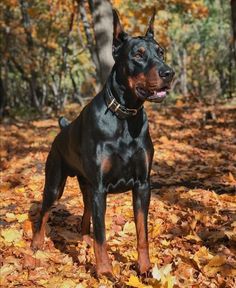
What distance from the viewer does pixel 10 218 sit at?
236 inches

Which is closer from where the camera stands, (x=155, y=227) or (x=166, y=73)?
(x=166, y=73)

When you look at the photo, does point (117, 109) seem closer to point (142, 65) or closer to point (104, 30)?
point (142, 65)

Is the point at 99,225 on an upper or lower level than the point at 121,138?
lower

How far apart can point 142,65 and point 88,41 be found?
15061 mm

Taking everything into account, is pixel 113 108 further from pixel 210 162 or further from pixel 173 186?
pixel 210 162

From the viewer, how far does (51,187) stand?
496cm

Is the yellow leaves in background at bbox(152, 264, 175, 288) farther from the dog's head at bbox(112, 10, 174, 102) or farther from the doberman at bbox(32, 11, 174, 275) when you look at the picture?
the dog's head at bbox(112, 10, 174, 102)

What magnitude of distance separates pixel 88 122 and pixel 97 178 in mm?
521

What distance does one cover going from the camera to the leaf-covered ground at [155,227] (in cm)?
417

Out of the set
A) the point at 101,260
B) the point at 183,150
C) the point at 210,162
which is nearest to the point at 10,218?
the point at 101,260

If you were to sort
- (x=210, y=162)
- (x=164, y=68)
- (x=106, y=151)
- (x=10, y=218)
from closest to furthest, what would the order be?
1. (x=164, y=68)
2. (x=106, y=151)
3. (x=10, y=218)
4. (x=210, y=162)

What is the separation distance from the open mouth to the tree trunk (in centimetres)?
609

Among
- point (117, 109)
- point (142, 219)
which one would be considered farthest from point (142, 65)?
point (142, 219)

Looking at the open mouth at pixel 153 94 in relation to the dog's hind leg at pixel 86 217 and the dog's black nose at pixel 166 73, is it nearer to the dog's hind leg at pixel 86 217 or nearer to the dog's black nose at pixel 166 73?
the dog's black nose at pixel 166 73
